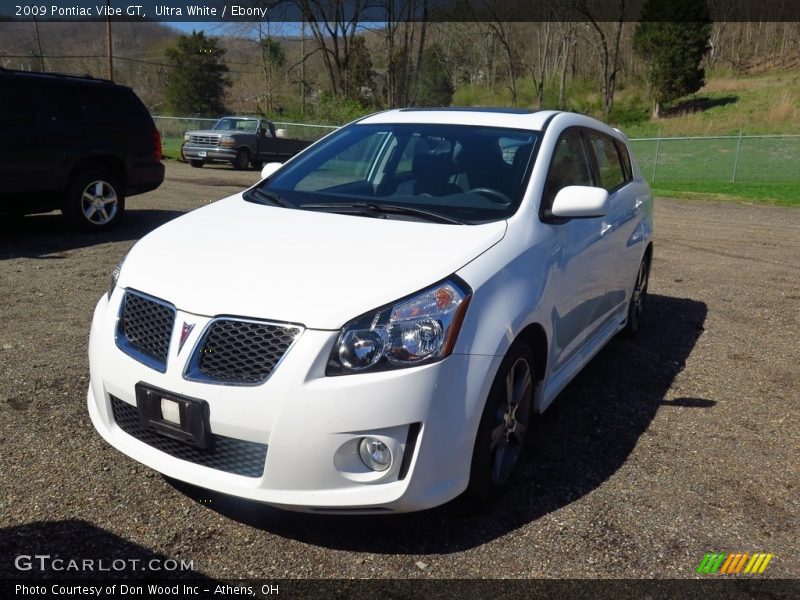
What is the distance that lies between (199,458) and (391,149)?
2302 millimetres

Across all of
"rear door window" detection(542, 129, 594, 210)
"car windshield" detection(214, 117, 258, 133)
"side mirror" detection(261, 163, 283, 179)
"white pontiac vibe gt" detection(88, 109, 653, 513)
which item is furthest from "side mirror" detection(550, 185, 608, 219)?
"car windshield" detection(214, 117, 258, 133)

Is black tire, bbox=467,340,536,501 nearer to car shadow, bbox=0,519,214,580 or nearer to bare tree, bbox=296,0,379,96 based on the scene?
car shadow, bbox=0,519,214,580

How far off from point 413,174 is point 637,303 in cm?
271

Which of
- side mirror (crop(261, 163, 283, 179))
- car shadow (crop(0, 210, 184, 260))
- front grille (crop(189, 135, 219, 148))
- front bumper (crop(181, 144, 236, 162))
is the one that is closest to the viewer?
side mirror (crop(261, 163, 283, 179))

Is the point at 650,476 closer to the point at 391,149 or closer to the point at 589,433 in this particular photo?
the point at 589,433

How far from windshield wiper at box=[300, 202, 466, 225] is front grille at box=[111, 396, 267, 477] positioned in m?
1.41

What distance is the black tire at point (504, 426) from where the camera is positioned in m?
2.99

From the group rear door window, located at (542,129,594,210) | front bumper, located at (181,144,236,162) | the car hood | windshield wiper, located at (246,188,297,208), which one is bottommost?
front bumper, located at (181,144,236,162)

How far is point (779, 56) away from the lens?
7362 cm

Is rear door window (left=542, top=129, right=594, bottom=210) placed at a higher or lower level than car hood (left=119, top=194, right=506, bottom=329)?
higher

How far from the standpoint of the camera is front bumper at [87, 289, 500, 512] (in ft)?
8.59

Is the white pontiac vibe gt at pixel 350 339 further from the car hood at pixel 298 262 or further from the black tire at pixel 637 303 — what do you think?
the black tire at pixel 637 303

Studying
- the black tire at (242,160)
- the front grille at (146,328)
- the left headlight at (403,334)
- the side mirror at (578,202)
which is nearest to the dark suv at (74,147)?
the front grille at (146,328)

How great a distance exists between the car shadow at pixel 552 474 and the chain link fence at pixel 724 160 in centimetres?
1917
